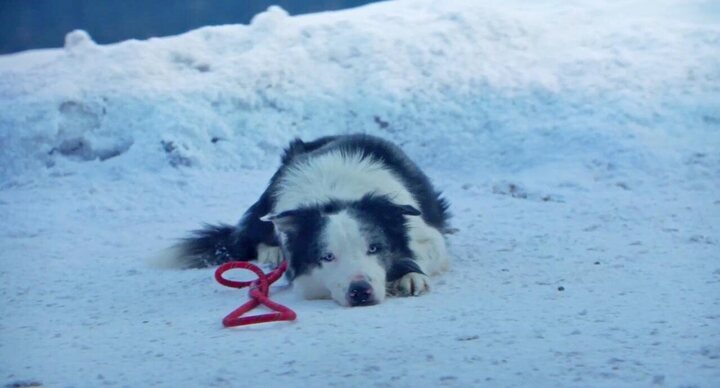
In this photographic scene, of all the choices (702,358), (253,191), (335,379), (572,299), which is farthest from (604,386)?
(253,191)

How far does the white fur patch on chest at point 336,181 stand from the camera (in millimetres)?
5750

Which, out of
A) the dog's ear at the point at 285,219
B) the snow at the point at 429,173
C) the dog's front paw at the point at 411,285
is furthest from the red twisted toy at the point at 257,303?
the dog's front paw at the point at 411,285

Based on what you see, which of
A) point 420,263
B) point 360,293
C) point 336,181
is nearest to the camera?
point 360,293

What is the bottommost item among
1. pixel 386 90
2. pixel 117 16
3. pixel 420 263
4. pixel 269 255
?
pixel 420 263

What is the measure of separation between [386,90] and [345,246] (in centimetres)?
566

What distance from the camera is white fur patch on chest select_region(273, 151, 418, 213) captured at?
226 inches

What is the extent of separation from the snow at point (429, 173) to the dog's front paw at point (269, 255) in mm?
496

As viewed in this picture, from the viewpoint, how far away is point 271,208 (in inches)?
257

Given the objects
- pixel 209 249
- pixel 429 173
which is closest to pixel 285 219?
pixel 209 249

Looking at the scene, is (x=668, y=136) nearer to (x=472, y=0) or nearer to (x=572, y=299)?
(x=472, y=0)

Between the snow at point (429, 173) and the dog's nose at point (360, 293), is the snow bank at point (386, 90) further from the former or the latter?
the dog's nose at point (360, 293)

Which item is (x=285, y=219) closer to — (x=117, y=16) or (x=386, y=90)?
(x=117, y=16)

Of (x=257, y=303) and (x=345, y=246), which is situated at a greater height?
(x=345, y=246)

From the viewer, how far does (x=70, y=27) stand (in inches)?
379
